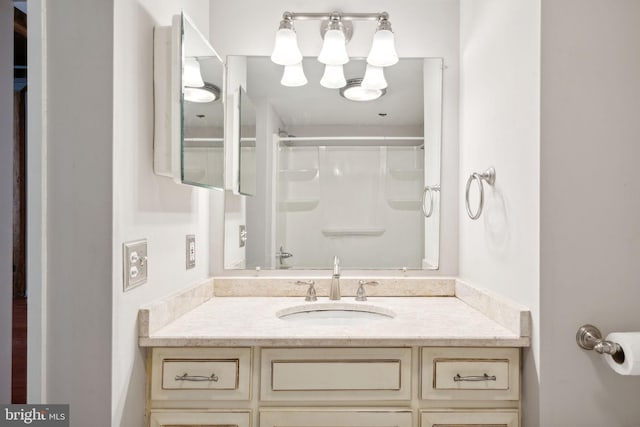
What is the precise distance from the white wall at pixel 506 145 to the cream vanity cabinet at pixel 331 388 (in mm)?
125

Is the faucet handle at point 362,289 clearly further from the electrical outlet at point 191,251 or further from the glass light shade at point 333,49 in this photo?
the glass light shade at point 333,49

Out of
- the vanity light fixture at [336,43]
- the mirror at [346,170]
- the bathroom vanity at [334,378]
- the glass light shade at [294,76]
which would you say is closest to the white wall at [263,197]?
the mirror at [346,170]

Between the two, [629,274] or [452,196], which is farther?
[452,196]

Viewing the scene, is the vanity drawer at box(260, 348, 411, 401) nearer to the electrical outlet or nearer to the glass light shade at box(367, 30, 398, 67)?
the electrical outlet

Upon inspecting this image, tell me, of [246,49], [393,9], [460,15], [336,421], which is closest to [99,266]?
[336,421]

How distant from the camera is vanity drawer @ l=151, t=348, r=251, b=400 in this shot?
1197mm

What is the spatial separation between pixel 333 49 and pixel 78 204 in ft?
3.79

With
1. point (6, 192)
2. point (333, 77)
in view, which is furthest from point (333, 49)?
point (6, 192)

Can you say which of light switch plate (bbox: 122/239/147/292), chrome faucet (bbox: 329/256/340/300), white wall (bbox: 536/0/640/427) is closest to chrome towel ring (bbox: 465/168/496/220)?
white wall (bbox: 536/0/640/427)

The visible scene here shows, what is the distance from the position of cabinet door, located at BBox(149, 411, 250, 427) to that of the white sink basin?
1.47 ft

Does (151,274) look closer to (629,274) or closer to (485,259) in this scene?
(485,259)

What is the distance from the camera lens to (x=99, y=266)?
40.8 inches

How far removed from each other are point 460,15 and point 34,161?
1.76m

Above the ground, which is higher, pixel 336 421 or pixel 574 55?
pixel 574 55
